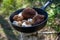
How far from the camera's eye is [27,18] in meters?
1.79

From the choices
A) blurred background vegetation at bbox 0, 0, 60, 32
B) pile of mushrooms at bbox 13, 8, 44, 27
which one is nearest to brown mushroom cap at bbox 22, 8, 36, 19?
pile of mushrooms at bbox 13, 8, 44, 27

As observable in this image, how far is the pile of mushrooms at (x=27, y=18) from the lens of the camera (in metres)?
1.70

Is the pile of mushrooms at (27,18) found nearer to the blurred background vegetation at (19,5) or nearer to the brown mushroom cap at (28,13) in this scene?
the brown mushroom cap at (28,13)

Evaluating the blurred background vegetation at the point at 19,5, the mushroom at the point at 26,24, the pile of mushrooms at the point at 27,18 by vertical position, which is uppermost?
the blurred background vegetation at the point at 19,5

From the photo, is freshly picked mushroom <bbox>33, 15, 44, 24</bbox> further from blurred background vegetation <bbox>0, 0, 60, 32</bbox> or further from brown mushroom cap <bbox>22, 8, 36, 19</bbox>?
blurred background vegetation <bbox>0, 0, 60, 32</bbox>

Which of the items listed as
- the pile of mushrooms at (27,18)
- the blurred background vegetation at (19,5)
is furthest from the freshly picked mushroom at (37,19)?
the blurred background vegetation at (19,5)

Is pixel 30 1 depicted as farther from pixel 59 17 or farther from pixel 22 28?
pixel 22 28

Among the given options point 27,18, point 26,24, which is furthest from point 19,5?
point 26,24

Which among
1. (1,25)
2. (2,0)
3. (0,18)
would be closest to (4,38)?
(1,25)

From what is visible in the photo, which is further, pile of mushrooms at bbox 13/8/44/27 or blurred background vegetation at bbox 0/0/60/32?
blurred background vegetation at bbox 0/0/60/32

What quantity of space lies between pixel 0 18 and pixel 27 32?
72.6 inches

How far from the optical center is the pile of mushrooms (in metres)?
1.70

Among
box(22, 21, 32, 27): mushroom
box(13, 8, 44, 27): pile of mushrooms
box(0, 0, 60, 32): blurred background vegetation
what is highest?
box(0, 0, 60, 32): blurred background vegetation

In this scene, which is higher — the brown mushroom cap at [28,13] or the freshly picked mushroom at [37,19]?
the brown mushroom cap at [28,13]
